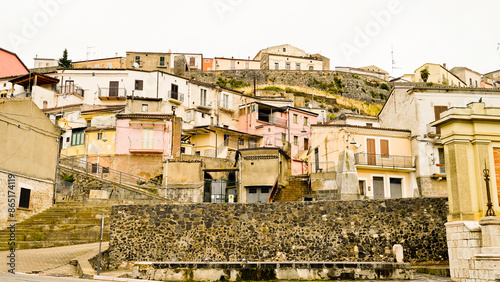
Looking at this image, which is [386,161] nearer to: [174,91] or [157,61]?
[174,91]

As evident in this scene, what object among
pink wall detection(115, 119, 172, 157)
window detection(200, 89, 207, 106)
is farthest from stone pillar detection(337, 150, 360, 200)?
window detection(200, 89, 207, 106)

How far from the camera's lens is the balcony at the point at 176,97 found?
2145 inches

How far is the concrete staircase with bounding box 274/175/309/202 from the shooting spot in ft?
115

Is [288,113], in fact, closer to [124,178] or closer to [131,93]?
[131,93]

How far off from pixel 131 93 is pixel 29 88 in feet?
36.1

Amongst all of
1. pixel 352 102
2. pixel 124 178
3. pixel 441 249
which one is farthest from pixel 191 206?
pixel 352 102

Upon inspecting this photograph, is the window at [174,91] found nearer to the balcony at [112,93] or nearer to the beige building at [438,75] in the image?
the balcony at [112,93]

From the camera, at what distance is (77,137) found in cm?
4662

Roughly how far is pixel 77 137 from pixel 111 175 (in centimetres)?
767

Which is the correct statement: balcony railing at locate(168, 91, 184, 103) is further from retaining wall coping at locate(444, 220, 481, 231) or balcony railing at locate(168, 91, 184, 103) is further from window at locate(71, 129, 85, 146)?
retaining wall coping at locate(444, 220, 481, 231)

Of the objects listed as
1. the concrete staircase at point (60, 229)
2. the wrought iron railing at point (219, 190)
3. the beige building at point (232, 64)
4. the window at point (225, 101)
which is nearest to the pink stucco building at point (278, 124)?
the window at point (225, 101)

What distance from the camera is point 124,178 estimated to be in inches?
1630

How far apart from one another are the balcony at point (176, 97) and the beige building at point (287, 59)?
30.0m

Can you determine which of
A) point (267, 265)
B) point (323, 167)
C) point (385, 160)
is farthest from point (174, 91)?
point (267, 265)
